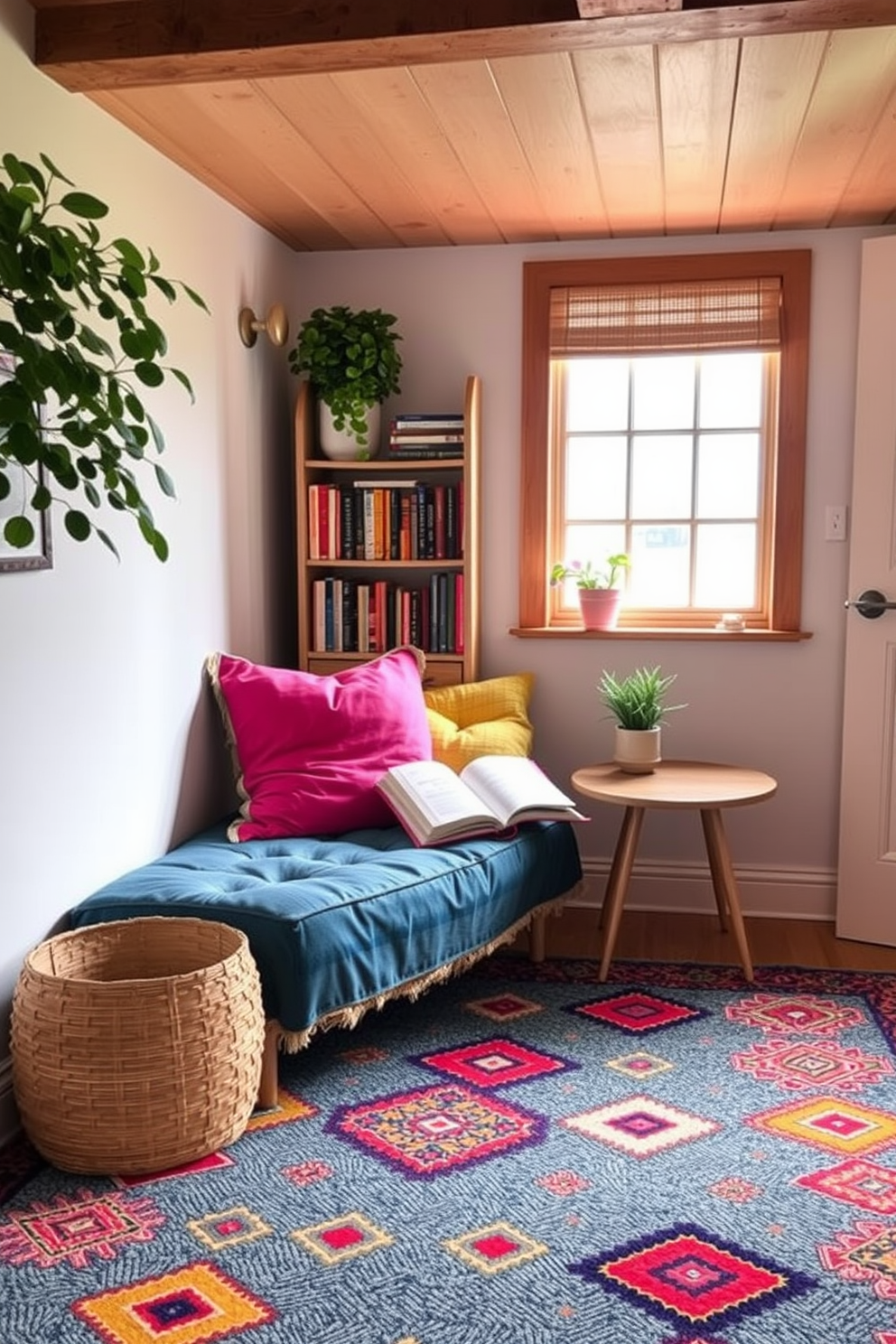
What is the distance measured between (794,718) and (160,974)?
2.09m

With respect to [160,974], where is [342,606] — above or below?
above

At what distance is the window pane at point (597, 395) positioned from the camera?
386 centimetres

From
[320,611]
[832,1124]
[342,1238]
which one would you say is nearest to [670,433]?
[320,611]

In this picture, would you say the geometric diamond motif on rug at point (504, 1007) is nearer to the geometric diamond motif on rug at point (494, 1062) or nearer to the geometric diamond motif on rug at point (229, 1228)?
the geometric diamond motif on rug at point (494, 1062)

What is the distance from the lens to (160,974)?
2.56 meters

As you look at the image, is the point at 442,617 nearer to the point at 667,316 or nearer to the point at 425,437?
the point at 425,437

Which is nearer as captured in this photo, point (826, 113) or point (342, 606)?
point (826, 113)

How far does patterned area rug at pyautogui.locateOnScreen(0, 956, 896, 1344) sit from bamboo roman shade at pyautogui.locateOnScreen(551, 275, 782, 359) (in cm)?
193

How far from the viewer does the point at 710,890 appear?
3.85m

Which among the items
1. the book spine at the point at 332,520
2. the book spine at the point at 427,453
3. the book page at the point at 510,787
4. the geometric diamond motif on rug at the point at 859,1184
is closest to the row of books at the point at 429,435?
the book spine at the point at 427,453

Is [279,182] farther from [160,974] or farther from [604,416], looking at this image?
[160,974]

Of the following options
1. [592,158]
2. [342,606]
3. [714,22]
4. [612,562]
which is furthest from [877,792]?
[714,22]

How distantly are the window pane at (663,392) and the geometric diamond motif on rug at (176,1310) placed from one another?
2.74 meters

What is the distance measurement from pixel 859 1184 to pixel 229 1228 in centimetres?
110
